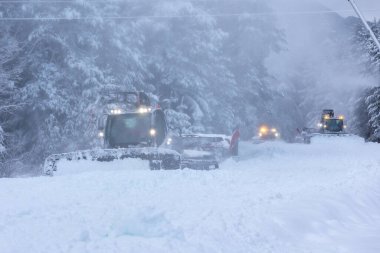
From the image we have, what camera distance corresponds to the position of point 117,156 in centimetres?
1448

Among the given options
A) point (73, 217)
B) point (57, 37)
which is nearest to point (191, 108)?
point (57, 37)

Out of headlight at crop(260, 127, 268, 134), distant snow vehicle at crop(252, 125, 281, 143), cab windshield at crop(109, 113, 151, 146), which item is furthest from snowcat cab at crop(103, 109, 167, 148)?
headlight at crop(260, 127, 268, 134)

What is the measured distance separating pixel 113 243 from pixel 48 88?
17.8 metres

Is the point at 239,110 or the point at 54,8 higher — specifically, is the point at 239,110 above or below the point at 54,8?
below

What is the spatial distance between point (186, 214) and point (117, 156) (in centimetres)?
666

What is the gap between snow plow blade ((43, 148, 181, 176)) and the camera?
47.5 feet

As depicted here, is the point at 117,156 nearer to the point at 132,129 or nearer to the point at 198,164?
the point at 132,129

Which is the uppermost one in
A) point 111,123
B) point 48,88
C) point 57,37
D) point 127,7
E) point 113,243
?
point 127,7

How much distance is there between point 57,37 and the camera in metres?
24.1

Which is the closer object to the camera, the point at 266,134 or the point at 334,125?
the point at 334,125

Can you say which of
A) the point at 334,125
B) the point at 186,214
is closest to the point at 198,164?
the point at 186,214

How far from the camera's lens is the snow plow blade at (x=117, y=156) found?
47.5ft

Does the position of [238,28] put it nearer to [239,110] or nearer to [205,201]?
[239,110]

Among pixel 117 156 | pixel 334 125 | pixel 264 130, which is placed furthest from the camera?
pixel 264 130
